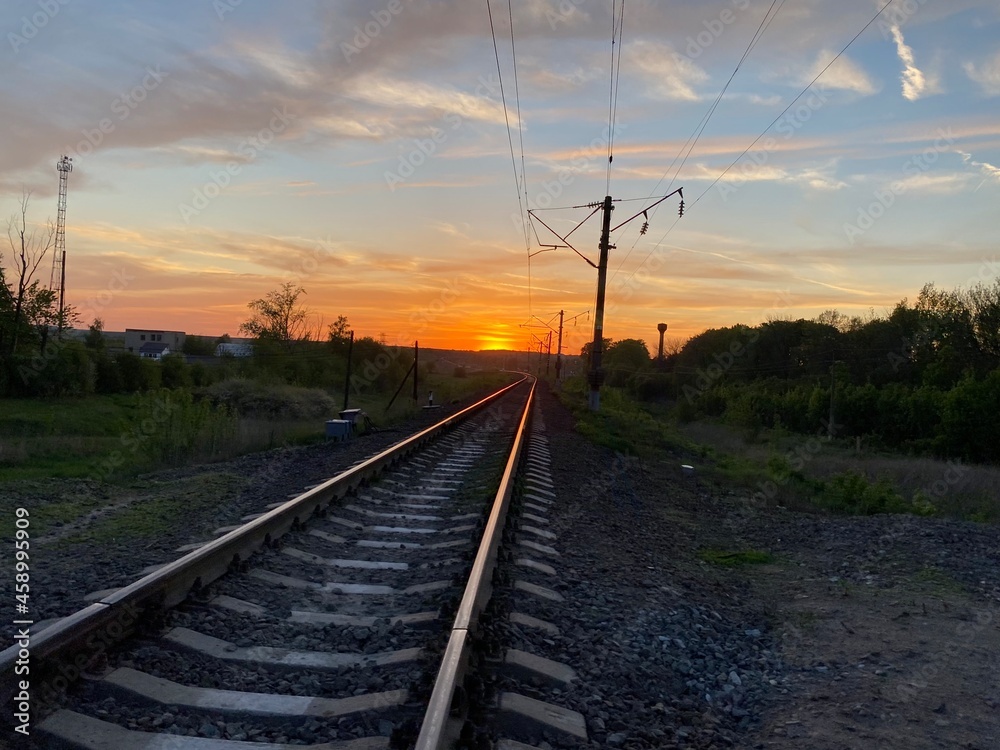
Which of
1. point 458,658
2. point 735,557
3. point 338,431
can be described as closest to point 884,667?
point 458,658

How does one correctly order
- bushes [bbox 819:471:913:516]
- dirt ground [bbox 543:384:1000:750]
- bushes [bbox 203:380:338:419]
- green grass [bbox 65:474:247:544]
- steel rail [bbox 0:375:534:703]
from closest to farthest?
steel rail [bbox 0:375:534:703]
dirt ground [bbox 543:384:1000:750]
green grass [bbox 65:474:247:544]
bushes [bbox 819:471:913:516]
bushes [bbox 203:380:338:419]

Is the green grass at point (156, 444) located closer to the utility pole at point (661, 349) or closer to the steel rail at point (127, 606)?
the steel rail at point (127, 606)

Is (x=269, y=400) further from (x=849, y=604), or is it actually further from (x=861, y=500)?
(x=849, y=604)

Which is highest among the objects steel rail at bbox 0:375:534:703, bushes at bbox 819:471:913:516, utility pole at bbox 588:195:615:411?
utility pole at bbox 588:195:615:411

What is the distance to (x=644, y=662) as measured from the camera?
478 cm

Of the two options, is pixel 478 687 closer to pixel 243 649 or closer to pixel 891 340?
pixel 243 649

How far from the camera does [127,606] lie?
173 inches

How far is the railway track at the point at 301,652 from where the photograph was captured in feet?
11.5

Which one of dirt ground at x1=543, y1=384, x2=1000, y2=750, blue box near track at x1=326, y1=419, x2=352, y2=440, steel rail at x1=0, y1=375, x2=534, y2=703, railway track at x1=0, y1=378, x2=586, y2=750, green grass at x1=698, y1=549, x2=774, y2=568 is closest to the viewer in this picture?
railway track at x1=0, y1=378, x2=586, y2=750

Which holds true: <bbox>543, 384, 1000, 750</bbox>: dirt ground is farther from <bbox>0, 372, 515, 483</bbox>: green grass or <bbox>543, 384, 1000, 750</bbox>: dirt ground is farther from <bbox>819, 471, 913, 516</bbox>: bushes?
<bbox>0, 372, 515, 483</bbox>: green grass

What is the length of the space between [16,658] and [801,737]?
3.54 meters

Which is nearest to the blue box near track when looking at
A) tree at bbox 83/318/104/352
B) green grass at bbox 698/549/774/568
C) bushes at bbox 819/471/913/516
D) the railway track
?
bushes at bbox 819/471/913/516

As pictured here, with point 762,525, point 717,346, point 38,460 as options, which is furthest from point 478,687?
point 717,346

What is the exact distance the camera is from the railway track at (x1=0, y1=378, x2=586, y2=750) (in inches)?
138
